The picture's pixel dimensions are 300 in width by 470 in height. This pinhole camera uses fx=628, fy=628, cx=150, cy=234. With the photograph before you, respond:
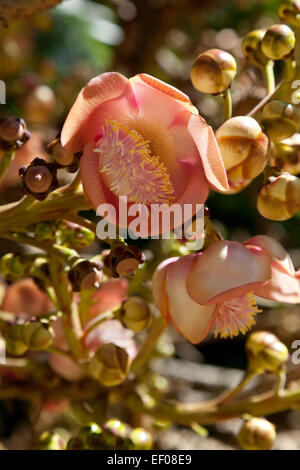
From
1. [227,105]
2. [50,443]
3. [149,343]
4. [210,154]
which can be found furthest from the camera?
[149,343]

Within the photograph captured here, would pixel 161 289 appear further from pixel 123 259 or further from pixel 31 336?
pixel 31 336

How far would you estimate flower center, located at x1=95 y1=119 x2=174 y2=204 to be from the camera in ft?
2.00

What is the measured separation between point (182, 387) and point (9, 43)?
830 millimetres

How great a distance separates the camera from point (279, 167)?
2.28 ft

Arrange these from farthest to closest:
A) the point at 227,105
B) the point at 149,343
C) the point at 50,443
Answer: the point at 149,343
the point at 50,443
the point at 227,105

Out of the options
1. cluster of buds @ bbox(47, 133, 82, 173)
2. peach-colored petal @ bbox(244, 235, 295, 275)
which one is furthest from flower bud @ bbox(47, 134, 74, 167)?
peach-colored petal @ bbox(244, 235, 295, 275)

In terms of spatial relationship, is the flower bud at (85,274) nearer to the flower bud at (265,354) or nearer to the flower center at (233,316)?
the flower center at (233,316)

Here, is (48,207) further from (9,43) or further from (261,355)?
(9,43)

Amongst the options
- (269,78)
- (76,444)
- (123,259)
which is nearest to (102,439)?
(76,444)

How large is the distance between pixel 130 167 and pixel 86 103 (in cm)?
8

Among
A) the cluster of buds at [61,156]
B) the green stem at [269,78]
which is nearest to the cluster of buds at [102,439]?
the cluster of buds at [61,156]

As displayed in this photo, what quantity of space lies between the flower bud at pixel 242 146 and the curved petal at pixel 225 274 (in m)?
0.08

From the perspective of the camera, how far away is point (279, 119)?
0.63 m

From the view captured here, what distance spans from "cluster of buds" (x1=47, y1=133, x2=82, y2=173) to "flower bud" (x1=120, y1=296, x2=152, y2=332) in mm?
205
